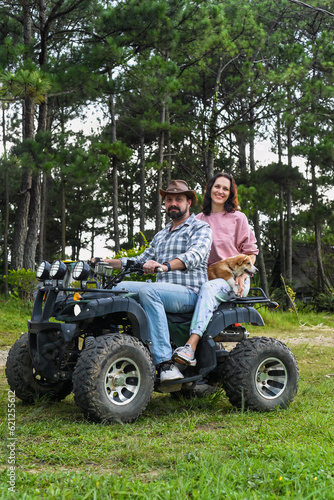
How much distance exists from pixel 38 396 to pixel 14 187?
20.8 metres

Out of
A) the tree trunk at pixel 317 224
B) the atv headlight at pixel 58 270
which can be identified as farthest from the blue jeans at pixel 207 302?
the tree trunk at pixel 317 224

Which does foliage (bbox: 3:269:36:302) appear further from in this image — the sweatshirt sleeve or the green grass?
the sweatshirt sleeve

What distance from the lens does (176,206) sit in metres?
4.88

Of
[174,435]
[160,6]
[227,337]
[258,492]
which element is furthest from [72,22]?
[258,492]

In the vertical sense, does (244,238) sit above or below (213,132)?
below

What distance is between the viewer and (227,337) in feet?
15.6

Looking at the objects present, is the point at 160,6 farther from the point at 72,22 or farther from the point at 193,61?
the point at 193,61

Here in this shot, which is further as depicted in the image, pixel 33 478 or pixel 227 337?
pixel 227 337

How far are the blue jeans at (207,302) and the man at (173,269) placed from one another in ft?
0.35

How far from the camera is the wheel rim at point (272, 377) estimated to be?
15.0ft

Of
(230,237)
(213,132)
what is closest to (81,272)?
(230,237)

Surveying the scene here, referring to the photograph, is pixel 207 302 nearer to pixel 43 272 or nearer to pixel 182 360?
pixel 182 360

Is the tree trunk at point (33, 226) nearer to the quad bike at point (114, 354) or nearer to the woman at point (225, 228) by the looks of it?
the woman at point (225, 228)

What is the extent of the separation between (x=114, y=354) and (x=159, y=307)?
1.81 feet
